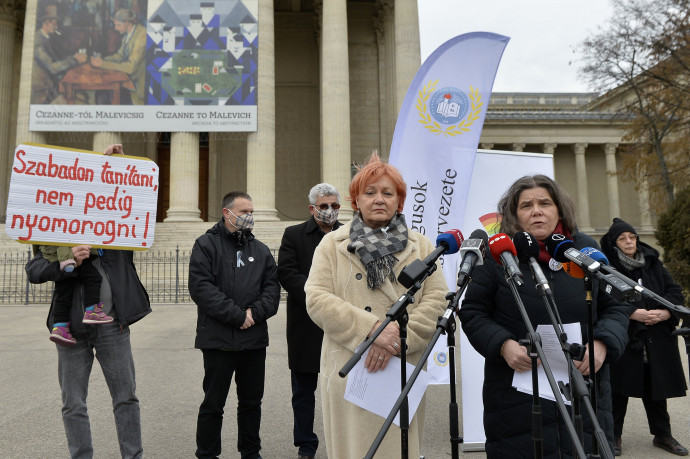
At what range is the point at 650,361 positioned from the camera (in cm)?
454

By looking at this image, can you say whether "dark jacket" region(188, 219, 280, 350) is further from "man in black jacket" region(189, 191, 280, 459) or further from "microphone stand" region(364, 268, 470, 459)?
"microphone stand" region(364, 268, 470, 459)

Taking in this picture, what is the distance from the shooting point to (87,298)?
3549mm

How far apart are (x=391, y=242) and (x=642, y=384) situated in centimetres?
327

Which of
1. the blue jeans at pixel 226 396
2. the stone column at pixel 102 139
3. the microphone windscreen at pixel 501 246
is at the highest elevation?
the stone column at pixel 102 139

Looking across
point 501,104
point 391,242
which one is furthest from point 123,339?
point 501,104

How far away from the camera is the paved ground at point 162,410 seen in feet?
14.3

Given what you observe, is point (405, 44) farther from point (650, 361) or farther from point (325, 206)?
point (650, 361)

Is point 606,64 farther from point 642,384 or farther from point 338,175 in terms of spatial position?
point 642,384

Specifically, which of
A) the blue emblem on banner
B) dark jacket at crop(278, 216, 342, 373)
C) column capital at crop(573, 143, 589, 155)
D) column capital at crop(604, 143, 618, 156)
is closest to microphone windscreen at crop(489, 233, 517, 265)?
dark jacket at crop(278, 216, 342, 373)

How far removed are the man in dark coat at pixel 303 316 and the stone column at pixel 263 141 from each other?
17518mm

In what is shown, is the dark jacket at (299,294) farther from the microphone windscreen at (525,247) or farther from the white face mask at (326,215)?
the microphone windscreen at (525,247)

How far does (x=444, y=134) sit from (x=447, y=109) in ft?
0.83

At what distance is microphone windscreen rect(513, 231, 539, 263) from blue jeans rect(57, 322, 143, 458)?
2954mm

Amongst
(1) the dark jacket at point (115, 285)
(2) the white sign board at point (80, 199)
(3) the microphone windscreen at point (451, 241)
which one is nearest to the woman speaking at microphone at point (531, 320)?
(3) the microphone windscreen at point (451, 241)
